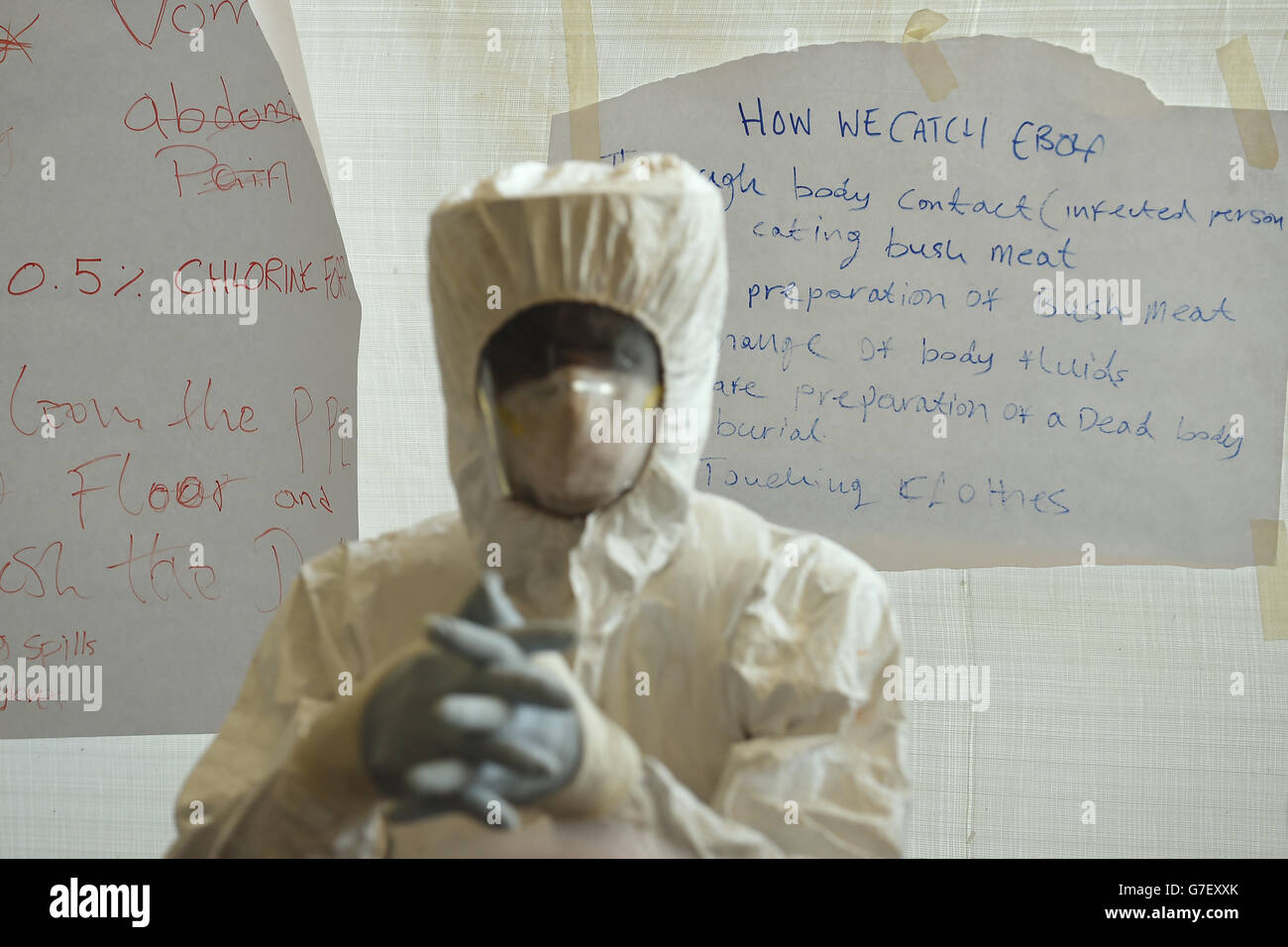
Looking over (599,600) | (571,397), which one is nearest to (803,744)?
(599,600)

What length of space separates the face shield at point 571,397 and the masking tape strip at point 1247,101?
96 cm

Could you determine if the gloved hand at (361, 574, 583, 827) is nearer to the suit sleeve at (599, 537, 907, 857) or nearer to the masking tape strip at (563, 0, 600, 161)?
the suit sleeve at (599, 537, 907, 857)

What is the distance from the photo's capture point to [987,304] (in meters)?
1.41

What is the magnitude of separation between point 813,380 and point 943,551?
0.27m

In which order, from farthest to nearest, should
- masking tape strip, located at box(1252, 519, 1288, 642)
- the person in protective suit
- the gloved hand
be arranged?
masking tape strip, located at box(1252, 519, 1288, 642), the person in protective suit, the gloved hand

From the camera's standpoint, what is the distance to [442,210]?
87 centimetres

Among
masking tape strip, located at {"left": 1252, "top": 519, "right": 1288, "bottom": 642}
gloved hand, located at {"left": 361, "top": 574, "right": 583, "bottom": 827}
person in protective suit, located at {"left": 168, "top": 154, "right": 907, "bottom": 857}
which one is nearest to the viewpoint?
gloved hand, located at {"left": 361, "top": 574, "right": 583, "bottom": 827}

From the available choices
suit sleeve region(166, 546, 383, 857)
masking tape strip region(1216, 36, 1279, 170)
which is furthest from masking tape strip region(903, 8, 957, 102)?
suit sleeve region(166, 546, 383, 857)

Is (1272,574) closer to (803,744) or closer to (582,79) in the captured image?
(803,744)

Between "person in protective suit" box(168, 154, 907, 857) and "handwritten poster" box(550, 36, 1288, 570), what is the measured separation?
0.49 meters

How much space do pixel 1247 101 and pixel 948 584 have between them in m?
0.69

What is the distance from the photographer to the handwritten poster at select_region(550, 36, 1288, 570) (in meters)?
1.37
